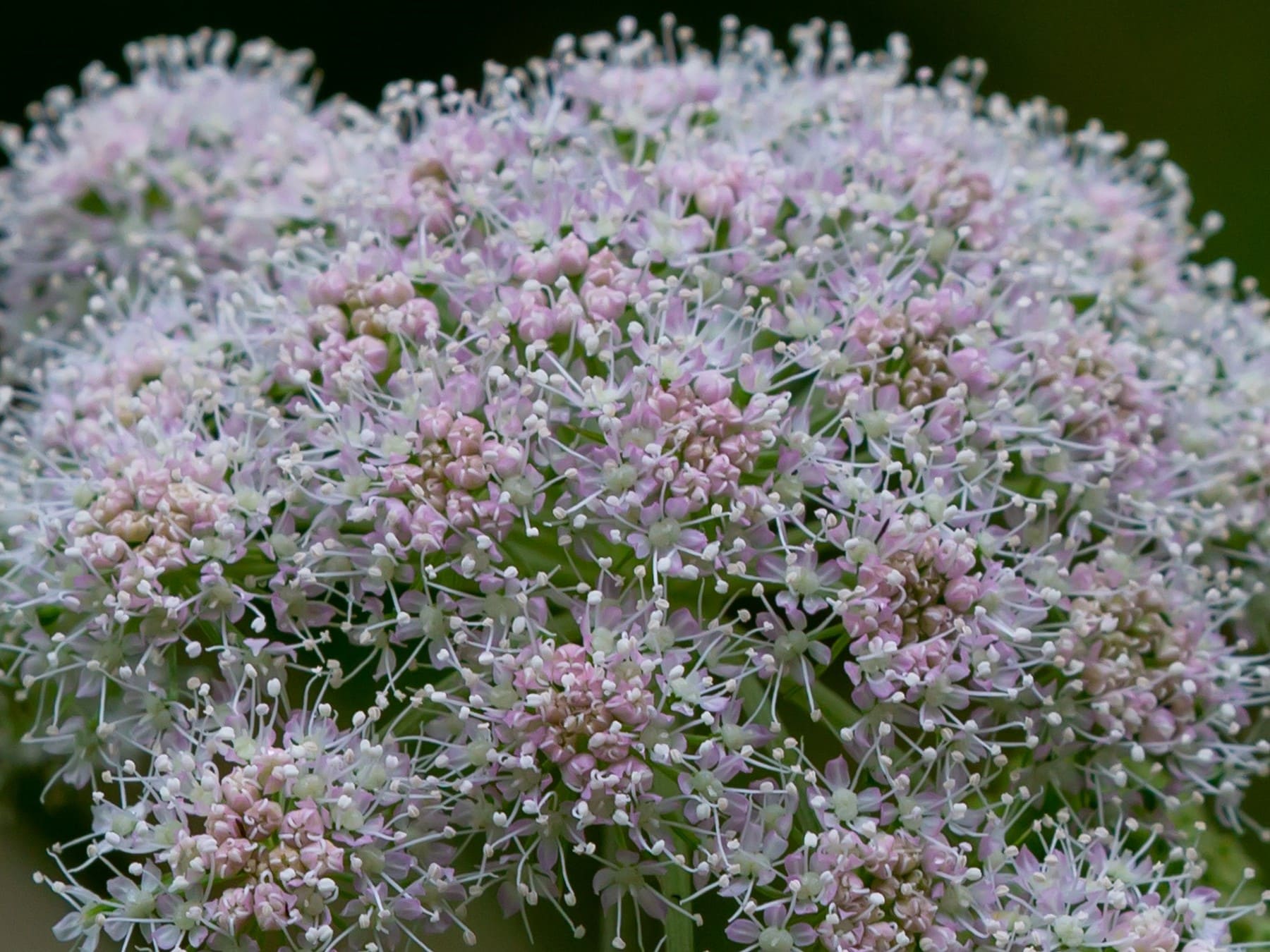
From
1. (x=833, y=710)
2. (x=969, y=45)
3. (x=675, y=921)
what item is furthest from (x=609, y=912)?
(x=969, y=45)

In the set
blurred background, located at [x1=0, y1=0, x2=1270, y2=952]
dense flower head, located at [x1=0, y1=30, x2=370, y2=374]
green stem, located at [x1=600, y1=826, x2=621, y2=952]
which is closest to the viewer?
green stem, located at [x1=600, y1=826, x2=621, y2=952]

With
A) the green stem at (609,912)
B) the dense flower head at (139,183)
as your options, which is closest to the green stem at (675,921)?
the green stem at (609,912)

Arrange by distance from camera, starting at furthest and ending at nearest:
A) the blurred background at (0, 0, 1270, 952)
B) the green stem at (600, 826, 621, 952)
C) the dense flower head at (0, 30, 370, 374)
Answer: the blurred background at (0, 0, 1270, 952) → the dense flower head at (0, 30, 370, 374) → the green stem at (600, 826, 621, 952)

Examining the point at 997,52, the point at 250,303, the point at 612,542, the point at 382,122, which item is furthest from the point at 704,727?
the point at 997,52

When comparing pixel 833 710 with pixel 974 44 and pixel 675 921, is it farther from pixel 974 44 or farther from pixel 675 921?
pixel 974 44

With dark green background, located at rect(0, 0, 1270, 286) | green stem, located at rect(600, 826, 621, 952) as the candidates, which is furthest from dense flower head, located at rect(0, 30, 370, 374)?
dark green background, located at rect(0, 0, 1270, 286)

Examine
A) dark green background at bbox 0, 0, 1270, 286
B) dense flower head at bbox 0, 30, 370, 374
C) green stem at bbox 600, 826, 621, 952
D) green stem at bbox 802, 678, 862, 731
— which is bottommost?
green stem at bbox 600, 826, 621, 952

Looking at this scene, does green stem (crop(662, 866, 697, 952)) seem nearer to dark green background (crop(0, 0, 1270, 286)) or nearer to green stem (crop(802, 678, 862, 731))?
green stem (crop(802, 678, 862, 731))

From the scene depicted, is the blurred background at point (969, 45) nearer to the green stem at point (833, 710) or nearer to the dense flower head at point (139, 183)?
the dense flower head at point (139, 183)

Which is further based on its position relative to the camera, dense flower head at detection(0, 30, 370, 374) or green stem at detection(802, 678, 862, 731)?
dense flower head at detection(0, 30, 370, 374)
